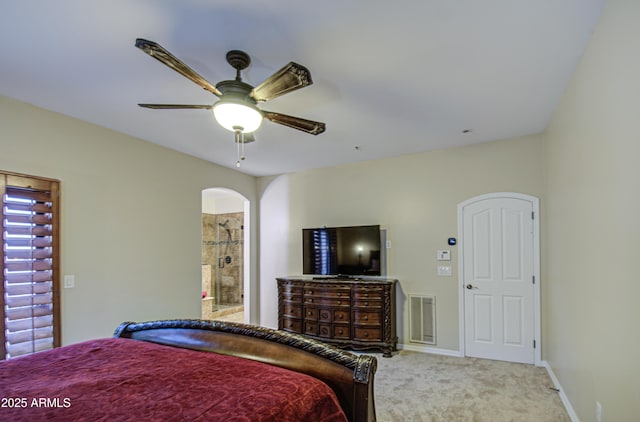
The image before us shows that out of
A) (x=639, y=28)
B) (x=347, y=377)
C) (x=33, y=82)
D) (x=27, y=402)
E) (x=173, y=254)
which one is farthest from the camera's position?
(x=173, y=254)

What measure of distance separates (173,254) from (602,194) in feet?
14.4

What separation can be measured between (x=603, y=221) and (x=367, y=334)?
3085 mm

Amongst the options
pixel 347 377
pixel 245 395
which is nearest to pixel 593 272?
pixel 347 377

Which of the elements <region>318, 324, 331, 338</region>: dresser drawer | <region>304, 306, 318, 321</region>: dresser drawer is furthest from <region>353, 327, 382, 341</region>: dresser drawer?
<region>304, 306, 318, 321</region>: dresser drawer

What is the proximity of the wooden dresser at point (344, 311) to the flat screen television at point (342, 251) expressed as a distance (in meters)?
0.18

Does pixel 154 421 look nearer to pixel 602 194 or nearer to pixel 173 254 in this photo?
pixel 602 194

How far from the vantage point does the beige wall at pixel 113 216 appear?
3.18 metres

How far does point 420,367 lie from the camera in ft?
13.1

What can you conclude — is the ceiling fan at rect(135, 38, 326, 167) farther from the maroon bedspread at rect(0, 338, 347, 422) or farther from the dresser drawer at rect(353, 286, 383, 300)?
the dresser drawer at rect(353, 286, 383, 300)

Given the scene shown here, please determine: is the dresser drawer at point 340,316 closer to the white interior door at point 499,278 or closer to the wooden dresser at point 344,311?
the wooden dresser at point 344,311

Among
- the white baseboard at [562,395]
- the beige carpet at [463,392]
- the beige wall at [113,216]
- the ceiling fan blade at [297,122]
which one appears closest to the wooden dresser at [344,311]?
the beige carpet at [463,392]

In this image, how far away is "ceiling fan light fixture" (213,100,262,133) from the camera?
2193 mm

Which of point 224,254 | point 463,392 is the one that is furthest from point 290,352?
point 224,254

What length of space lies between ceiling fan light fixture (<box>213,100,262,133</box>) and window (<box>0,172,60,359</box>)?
6.95ft
